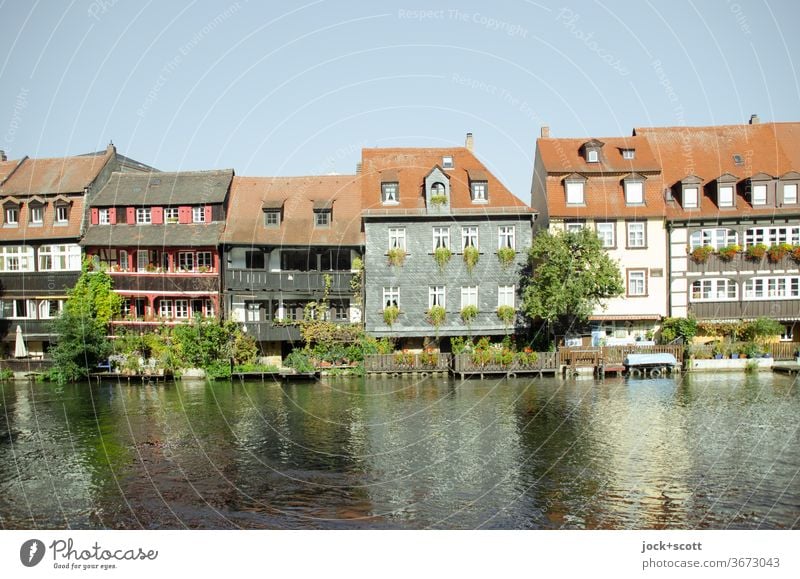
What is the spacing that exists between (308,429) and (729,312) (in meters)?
24.7

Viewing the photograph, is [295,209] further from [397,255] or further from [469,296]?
[469,296]

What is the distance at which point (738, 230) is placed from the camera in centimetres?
4091

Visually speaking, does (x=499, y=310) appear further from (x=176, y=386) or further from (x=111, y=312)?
(x=111, y=312)

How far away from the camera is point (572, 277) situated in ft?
126

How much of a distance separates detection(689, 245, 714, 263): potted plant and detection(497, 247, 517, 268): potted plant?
903 cm

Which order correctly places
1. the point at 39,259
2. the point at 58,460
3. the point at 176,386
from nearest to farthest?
A: the point at 58,460 < the point at 176,386 < the point at 39,259

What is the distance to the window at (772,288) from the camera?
40562 mm

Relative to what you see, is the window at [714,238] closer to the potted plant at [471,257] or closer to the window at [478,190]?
the window at [478,190]

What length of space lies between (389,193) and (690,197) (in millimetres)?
15469

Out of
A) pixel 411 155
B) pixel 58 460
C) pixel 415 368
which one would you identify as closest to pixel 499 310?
pixel 415 368

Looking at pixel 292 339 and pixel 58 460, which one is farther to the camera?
pixel 292 339

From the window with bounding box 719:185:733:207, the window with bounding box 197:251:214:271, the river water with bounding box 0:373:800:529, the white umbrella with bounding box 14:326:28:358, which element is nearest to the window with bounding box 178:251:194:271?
the window with bounding box 197:251:214:271

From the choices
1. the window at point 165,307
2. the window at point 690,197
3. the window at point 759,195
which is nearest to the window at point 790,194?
the window at point 759,195

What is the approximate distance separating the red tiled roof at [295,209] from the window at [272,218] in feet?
0.71
